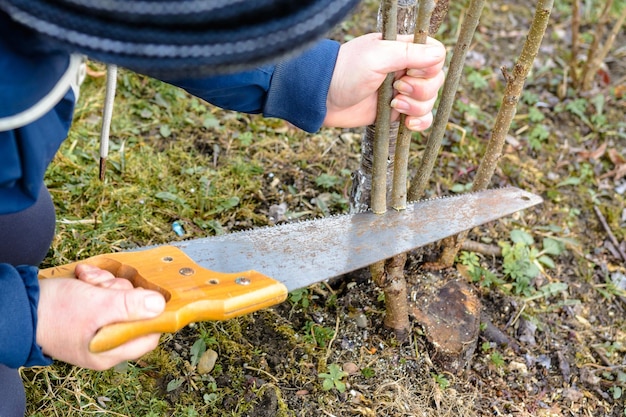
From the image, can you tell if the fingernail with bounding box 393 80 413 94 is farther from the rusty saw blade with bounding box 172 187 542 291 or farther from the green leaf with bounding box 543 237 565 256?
the green leaf with bounding box 543 237 565 256

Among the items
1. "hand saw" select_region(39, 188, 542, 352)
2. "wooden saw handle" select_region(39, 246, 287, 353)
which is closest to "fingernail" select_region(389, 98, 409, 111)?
"hand saw" select_region(39, 188, 542, 352)

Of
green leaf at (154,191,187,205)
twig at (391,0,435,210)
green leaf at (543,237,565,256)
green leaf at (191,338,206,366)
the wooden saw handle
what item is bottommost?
green leaf at (191,338,206,366)

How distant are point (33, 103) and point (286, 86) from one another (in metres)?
0.73

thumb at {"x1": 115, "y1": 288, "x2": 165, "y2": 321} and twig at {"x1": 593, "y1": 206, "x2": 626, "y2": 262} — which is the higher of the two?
thumb at {"x1": 115, "y1": 288, "x2": 165, "y2": 321}

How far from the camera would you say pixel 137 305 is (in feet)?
4.65

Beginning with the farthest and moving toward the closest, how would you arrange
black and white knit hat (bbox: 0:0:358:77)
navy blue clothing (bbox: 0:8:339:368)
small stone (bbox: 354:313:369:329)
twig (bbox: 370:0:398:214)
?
1. small stone (bbox: 354:313:369:329)
2. twig (bbox: 370:0:398:214)
3. navy blue clothing (bbox: 0:8:339:368)
4. black and white knit hat (bbox: 0:0:358:77)

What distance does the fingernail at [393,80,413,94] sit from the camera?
179 cm

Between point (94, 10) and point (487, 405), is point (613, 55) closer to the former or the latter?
point (487, 405)

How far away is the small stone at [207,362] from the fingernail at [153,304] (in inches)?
25.7

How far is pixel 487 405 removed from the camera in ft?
6.92

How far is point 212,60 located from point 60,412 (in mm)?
1242

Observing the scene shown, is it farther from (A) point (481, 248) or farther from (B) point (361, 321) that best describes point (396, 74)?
(A) point (481, 248)

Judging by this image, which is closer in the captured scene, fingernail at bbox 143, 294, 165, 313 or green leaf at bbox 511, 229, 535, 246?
fingernail at bbox 143, 294, 165, 313

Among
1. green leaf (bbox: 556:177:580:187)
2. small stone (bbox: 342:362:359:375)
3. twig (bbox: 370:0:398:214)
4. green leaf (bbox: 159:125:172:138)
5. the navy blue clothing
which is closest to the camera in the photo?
the navy blue clothing
